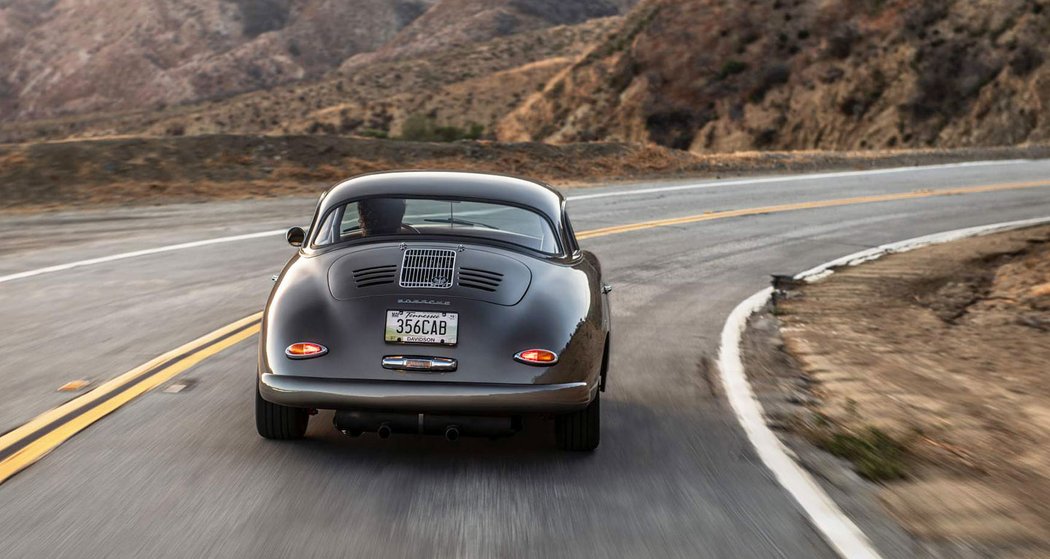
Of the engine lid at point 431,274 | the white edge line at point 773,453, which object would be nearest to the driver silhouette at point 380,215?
the engine lid at point 431,274

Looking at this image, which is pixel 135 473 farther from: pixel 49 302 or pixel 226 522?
pixel 49 302

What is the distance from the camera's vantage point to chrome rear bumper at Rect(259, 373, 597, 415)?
5336mm

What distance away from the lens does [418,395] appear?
533cm

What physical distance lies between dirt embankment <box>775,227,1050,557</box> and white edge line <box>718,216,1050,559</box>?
272mm

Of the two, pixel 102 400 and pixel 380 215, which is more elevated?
pixel 380 215

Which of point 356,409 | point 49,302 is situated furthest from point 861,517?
point 49,302

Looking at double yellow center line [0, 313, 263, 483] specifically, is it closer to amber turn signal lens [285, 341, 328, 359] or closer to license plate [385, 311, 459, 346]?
amber turn signal lens [285, 341, 328, 359]

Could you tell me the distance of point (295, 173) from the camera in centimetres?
2439

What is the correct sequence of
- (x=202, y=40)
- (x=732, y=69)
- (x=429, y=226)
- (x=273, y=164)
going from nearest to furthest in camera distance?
(x=429, y=226)
(x=273, y=164)
(x=732, y=69)
(x=202, y=40)

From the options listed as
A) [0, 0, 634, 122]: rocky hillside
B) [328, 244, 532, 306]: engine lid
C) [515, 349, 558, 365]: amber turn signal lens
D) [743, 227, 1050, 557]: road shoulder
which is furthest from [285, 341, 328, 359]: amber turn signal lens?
[0, 0, 634, 122]: rocky hillside

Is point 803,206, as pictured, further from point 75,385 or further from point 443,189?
point 75,385

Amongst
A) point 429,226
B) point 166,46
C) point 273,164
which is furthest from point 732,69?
point 166,46

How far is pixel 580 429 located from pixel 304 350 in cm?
147

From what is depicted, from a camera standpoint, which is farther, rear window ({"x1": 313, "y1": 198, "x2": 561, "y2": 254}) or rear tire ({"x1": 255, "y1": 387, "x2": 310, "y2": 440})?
rear window ({"x1": 313, "y1": 198, "x2": 561, "y2": 254})
